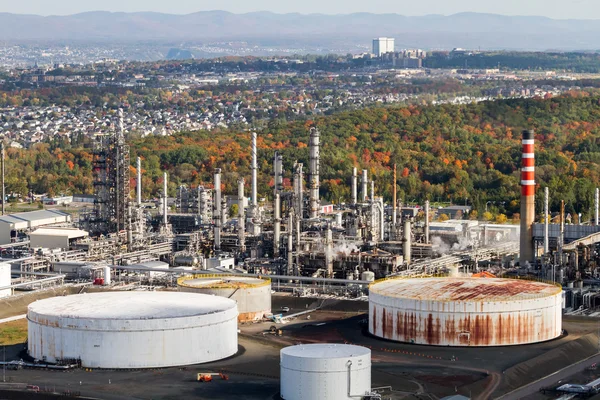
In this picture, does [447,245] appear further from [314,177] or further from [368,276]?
[368,276]

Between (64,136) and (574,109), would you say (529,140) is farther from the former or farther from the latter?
(64,136)

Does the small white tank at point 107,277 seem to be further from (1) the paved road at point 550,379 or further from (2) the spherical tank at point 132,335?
(1) the paved road at point 550,379

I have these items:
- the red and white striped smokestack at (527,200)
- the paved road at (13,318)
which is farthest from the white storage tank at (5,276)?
the red and white striped smokestack at (527,200)

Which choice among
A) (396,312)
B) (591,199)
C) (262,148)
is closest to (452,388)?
(396,312)

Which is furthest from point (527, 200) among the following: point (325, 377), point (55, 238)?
point (325, 377)

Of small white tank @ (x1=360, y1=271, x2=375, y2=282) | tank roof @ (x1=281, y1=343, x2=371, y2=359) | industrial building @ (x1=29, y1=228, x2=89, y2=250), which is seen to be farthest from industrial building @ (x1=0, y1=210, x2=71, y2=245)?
tank roof @ (x1=281, y1=343, x2=371, y2=359)

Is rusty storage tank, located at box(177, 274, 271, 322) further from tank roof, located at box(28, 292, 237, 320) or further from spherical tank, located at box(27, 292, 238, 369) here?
spherical tank, located at box(27, 292, 238, 369)
